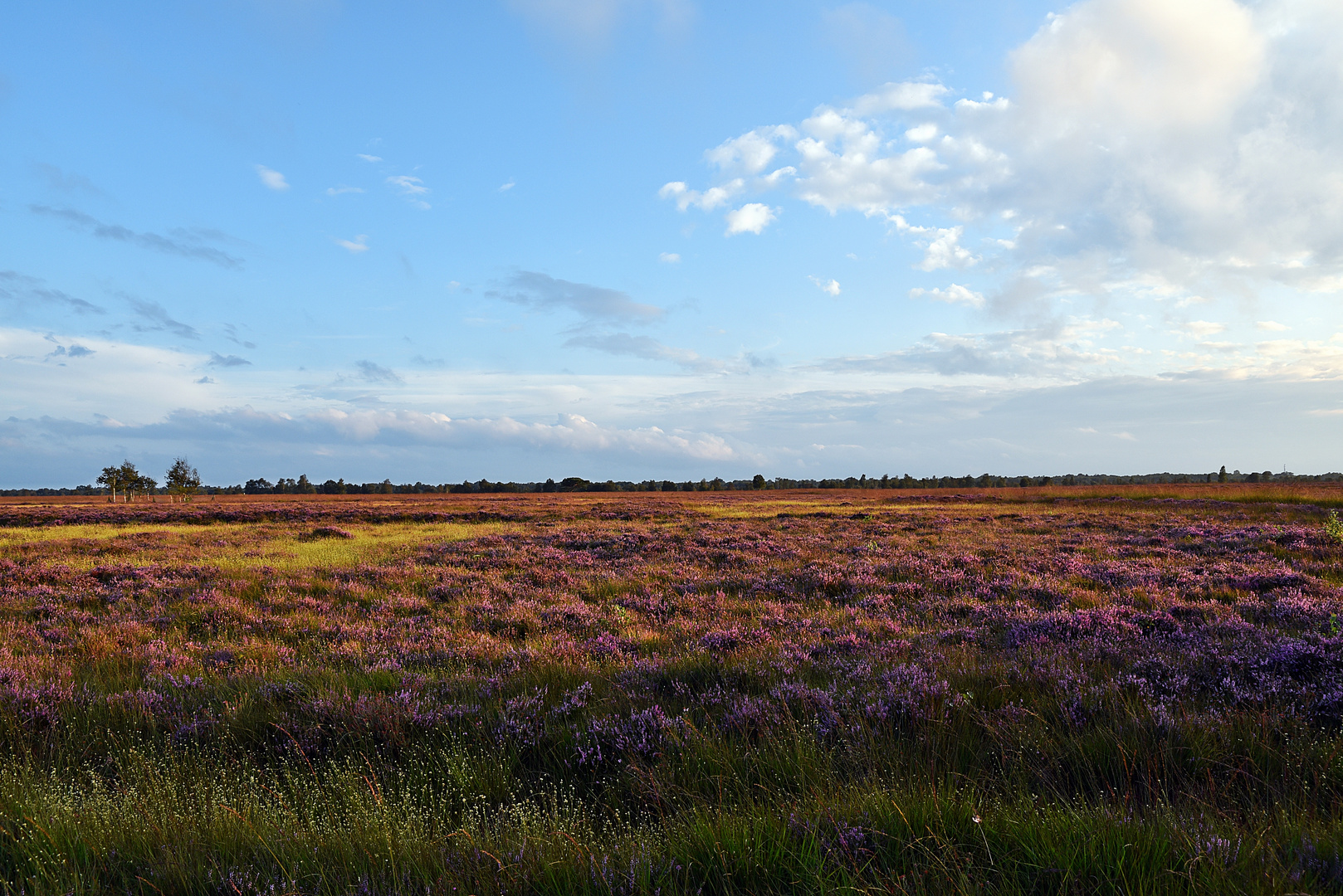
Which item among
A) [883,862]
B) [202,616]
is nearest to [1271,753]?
[883,862]

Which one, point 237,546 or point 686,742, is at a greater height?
point 686,742

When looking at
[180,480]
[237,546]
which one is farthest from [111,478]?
[237,546]

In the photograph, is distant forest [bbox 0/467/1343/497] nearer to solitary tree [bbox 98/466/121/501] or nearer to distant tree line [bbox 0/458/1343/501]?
distant tree line [bbox 0/458/1343/501]

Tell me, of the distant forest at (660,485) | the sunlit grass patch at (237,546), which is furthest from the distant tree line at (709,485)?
the sunlit grass patch at (237,546)

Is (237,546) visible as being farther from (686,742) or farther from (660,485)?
(660,485)

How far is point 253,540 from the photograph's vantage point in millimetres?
24125

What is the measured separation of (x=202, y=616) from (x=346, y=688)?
22.8 feet

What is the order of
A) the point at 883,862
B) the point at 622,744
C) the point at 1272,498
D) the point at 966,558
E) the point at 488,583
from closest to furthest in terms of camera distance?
the point at 883,862, the point at 622,744, the point at 488,583, the point at 966,558, the point at 1272,498

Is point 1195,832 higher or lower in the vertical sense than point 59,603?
higher

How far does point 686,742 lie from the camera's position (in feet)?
13.3

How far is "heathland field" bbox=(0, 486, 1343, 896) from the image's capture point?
8.41 ft

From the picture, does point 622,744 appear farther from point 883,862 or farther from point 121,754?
point 121,754

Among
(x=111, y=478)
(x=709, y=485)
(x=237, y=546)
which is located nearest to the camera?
(x=237, y=546)

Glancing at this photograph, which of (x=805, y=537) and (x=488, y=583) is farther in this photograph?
(x=805, y=537)
